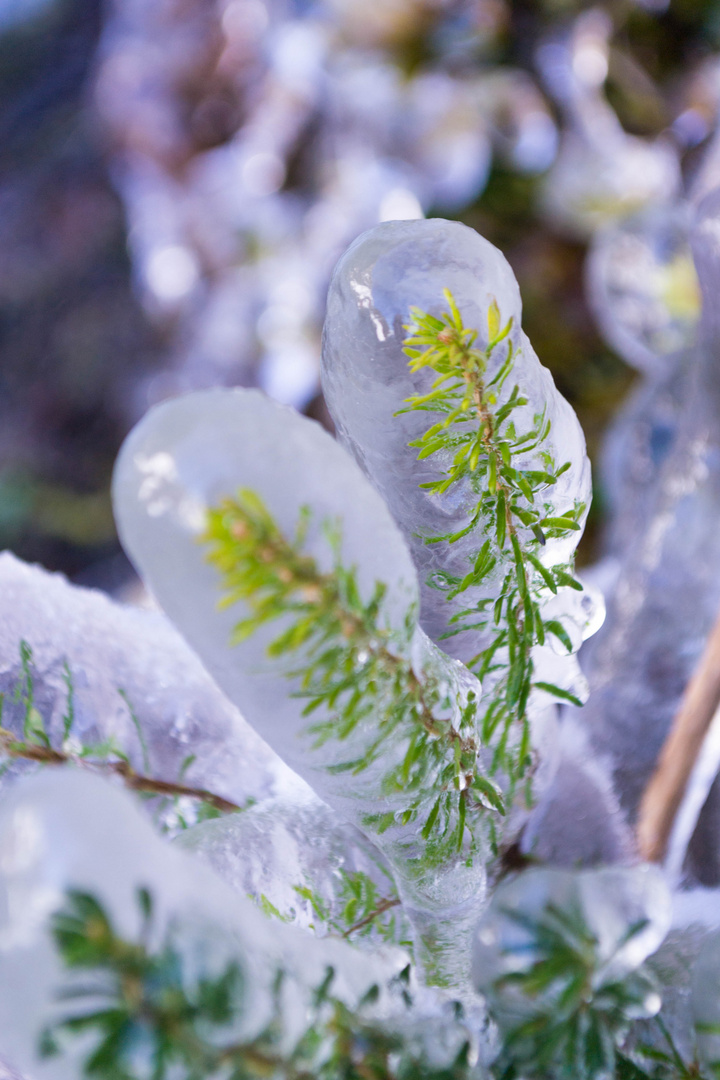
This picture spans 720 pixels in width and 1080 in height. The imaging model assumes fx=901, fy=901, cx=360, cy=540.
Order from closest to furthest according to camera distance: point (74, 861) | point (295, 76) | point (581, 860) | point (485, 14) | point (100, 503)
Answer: point (74, 861)
point (581, 860)
point (485, 14)
point (295, 76)
point (100, 503)

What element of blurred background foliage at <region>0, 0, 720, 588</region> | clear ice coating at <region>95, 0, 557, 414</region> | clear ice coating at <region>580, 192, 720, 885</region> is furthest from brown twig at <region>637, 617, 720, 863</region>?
clear ice coating at <region>95, 0, 557, 414</region>

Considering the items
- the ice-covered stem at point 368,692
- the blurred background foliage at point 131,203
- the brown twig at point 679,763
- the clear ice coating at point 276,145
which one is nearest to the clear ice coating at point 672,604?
the brown twig at point 679,763

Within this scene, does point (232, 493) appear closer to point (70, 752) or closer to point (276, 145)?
point (70, 752)

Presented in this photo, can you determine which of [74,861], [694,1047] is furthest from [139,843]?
[694,1047]

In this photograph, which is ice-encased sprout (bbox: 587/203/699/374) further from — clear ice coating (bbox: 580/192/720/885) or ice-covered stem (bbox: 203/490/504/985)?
ice-covered stem (bbox: 203/490/504/985)

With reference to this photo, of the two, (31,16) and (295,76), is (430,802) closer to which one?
(295,76)

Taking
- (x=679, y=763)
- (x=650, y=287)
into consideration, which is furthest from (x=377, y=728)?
(x=650, y=287)

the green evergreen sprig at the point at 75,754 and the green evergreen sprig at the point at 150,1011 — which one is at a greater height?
the green evergreen sprig at the point at 150,1011

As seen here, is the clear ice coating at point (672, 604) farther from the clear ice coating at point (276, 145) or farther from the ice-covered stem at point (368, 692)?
the clear ice coating at point (276, 145)
